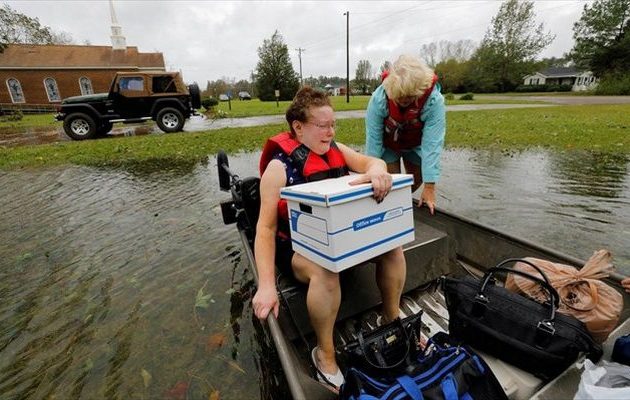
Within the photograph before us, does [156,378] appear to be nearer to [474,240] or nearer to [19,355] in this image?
[19,355]

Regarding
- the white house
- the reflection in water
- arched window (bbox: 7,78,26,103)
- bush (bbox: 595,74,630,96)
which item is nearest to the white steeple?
arched window (bbox: 7,78,26,103)

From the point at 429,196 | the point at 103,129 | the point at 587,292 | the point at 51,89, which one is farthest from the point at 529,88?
the point at 51,89

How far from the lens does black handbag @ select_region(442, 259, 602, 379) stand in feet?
5.07

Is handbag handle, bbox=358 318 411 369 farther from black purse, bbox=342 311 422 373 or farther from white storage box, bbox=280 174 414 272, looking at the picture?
white storage box, bbox=280 174 414 272

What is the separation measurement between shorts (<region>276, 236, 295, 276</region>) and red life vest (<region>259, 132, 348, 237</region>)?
0.20 ft

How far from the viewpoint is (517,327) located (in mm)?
1657

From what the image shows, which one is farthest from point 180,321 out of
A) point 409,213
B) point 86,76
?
point 86,76

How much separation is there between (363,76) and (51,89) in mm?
57277

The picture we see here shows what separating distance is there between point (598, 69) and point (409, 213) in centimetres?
4946

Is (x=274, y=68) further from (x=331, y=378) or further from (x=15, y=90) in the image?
(x=331, y=378)

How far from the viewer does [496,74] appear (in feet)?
158

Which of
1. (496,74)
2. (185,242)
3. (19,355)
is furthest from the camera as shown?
(496,74)

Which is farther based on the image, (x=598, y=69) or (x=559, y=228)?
(x=598, y=69)

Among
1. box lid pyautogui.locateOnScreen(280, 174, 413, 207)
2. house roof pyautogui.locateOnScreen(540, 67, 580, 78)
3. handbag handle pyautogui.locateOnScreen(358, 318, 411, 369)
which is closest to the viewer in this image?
box lid pyautogui.locateOnScreen(280, 174, 413, 207)
